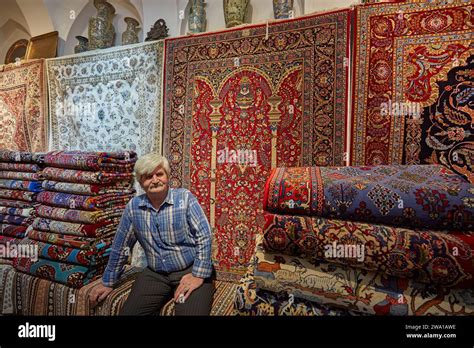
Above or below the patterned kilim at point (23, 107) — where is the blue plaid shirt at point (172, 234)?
below

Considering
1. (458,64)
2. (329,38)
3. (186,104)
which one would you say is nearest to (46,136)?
(186,104)

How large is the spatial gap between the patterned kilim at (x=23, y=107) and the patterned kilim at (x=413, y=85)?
3100 millimetres

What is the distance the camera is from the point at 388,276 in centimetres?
93

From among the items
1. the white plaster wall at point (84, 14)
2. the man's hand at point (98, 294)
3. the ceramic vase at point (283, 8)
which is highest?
the white plaster wall at point (84, 14)

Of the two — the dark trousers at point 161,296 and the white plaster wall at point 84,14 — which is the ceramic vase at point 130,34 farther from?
the dark trousers at point 161,296

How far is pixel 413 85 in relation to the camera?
171 cm

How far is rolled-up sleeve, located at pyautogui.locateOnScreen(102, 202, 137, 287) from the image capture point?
174 centimetres

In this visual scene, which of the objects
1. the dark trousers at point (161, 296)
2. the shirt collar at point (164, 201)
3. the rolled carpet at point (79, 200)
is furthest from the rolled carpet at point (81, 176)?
the dark trousers at point (161, 296)

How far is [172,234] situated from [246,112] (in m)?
1.09

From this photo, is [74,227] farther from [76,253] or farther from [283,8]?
[283,8]

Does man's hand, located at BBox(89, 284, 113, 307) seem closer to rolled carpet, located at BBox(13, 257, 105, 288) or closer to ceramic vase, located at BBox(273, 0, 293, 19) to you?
rolled carpet, located at BBox(13, 257, 105, 288)

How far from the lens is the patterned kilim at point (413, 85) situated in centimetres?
161

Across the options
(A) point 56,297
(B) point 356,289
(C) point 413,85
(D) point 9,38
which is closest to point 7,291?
(A) point 56,297

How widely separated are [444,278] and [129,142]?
96.6 inches
